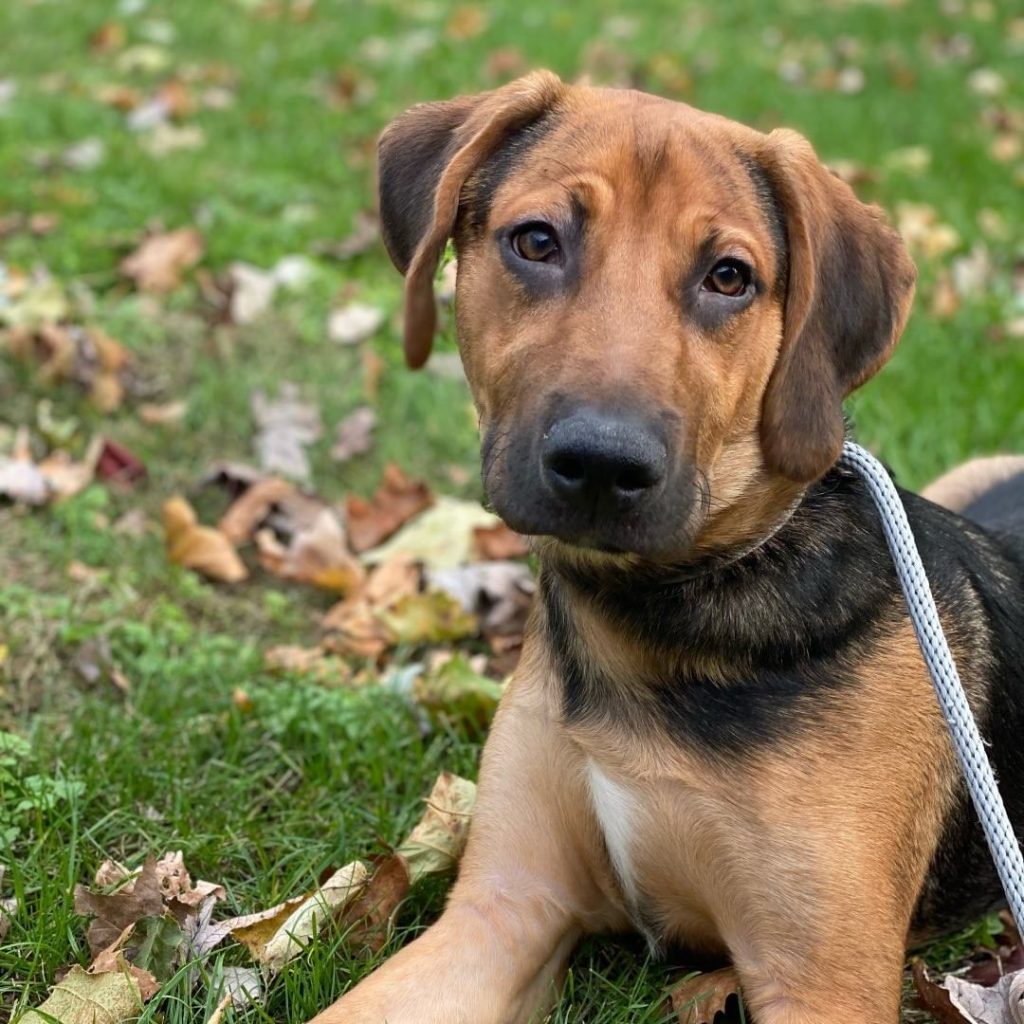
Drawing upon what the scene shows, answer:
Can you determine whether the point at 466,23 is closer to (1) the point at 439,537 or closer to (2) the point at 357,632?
(1) the point at 439,537

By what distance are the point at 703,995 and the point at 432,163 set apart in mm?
2226

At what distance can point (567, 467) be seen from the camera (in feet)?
10.3

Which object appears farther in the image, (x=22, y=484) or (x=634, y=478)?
(x=22, y=484)

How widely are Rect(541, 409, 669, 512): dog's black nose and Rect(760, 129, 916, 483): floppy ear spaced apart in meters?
0.52

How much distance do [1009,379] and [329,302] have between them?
3449 mm

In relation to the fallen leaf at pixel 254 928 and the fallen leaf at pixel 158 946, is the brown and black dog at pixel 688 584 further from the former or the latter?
the fallen leaf at pixel 158 946

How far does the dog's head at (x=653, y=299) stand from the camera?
127 inches

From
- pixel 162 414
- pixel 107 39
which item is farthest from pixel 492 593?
pixel 107 39

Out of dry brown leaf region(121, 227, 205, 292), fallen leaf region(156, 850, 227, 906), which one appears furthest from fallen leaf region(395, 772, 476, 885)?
dry brown leaf region(121, 227, 205, 292)

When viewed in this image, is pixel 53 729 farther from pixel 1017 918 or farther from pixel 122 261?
pixel 122 261

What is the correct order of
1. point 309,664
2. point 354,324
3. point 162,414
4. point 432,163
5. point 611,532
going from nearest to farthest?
point 611,532 < point 432,163 < point 309,664 < point 162,414 < point 354,324

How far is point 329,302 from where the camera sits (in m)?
7.70

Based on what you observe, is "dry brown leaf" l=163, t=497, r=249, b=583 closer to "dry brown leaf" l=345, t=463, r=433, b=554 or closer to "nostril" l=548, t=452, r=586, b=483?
"dry brown leaf" l=345, t=463, r=433, b=554

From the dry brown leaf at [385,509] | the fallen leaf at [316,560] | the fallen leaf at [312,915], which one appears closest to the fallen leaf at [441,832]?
the fallen leaf at [312,915]
